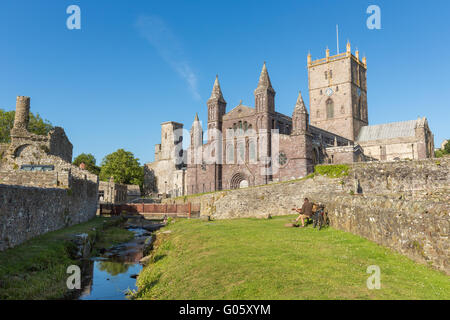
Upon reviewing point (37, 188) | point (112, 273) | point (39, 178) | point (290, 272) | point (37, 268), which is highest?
Answer: point (39, 178)

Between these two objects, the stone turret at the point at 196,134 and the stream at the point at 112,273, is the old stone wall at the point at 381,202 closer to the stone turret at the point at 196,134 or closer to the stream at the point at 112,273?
the stream at the point at 112,273

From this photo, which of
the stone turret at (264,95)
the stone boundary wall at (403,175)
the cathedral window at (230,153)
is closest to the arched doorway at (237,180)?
the cathedral window at (230,153)

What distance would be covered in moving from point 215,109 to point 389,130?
42.4 metres

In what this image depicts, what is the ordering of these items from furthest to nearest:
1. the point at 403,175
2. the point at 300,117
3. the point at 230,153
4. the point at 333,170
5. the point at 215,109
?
the point at 215,109
the point at 230,153
the point at 300,117
the point at 333,170
the point at 403,175

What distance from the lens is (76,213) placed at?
851 inches

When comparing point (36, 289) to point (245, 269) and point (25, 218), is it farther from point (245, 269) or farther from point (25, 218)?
point (245, 269)

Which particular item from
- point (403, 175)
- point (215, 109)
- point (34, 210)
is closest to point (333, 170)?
point (403, 175)

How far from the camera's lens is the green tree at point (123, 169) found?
71438mm

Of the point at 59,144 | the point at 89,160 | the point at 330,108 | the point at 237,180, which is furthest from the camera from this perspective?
the point at 89,160

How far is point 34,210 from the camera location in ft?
44.6

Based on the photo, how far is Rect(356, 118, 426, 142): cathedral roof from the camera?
6656 centimetres

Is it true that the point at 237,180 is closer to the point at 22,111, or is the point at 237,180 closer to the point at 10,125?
the point at 22,111

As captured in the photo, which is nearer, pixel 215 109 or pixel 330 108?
pixel 215 109
